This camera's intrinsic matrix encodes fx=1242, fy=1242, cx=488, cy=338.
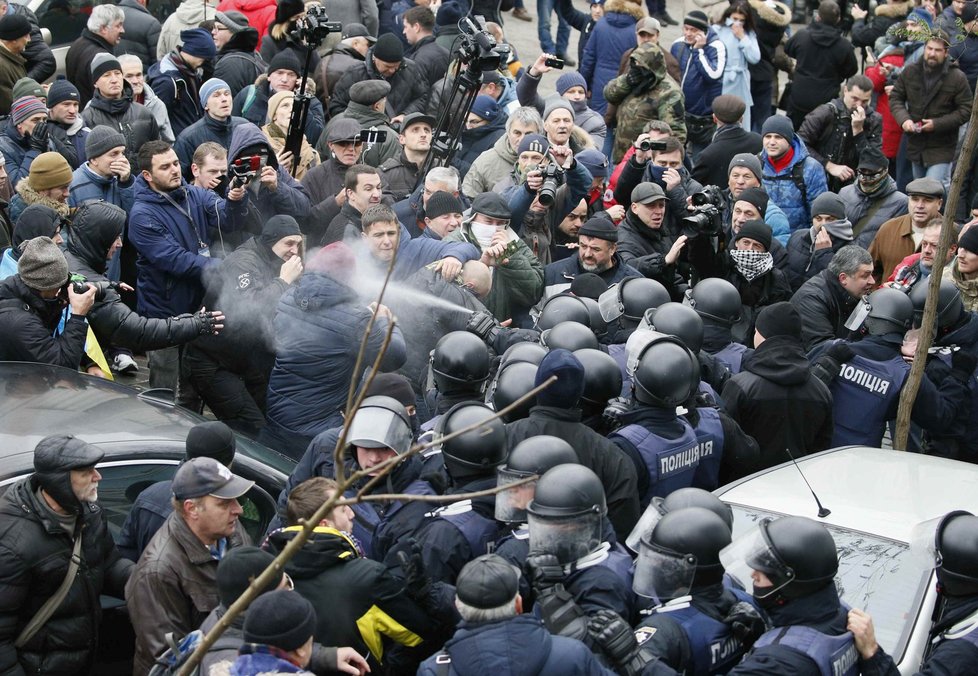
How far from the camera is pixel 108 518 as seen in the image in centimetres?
550

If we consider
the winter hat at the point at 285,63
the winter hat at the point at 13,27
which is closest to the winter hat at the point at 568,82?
the winter hat at the point at 285,63

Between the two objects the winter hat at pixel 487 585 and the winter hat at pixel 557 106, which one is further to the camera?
the winter hat at pixel 557 106

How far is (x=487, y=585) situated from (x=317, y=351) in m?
3.06

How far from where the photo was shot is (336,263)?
724cm

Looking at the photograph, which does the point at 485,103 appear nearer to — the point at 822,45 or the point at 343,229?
the point at 343,229

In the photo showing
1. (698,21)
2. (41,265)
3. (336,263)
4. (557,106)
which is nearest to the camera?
(41,265)

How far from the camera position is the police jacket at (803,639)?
13.6 feet

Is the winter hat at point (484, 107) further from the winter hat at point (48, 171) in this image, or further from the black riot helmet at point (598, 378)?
the black riot helmet at point (598, 378)

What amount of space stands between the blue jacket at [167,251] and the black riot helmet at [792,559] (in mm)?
A: 4549

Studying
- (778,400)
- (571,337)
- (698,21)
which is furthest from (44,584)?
(698,21)

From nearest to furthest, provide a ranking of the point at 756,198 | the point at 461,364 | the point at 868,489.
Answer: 1. the point at 868,489
2. the point at 461,364
3. the point at 756,198

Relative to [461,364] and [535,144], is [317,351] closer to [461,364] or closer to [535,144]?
[461,364]

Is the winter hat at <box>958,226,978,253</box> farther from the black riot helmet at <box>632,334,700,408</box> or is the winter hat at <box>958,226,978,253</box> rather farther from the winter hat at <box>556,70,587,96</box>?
the winter hat at <box>556,70,587,96</box>

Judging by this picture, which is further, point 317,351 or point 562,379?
point 317,351
